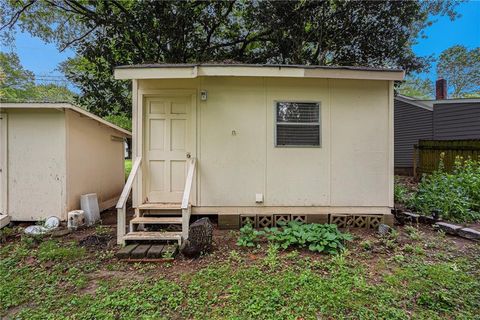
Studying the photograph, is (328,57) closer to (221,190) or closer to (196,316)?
(221,190)

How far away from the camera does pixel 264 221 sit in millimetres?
4594

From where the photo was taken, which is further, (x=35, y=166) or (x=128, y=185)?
(x=35, y=166)

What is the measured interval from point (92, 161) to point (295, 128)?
4.85m

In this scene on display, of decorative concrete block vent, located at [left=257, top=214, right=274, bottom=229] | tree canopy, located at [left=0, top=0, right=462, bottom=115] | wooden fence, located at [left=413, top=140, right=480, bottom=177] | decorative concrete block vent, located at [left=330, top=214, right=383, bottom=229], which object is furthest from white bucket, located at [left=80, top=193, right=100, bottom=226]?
wooden fence, located at [left=413, top=140, right=480, bottom=177]

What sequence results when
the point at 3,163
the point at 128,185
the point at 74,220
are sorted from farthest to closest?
the point at 3,163
the point at 74,220
the point at 128,185

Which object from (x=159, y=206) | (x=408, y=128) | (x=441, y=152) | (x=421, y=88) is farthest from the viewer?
(x=421, y=88)

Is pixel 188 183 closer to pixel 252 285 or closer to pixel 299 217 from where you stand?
pixel 252 285

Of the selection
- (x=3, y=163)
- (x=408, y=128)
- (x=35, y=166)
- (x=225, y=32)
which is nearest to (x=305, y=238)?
(x=35, y=166)

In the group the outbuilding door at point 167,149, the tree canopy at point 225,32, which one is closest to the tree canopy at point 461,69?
the tree canopy at point 225,32

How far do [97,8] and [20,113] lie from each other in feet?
19.4

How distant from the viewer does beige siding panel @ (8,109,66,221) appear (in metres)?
4.93

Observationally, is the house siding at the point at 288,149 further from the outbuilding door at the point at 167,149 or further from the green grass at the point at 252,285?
the green grass at the point at 252,285

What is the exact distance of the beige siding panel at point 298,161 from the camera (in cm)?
461

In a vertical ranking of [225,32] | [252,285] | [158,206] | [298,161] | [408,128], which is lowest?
[252,285]
